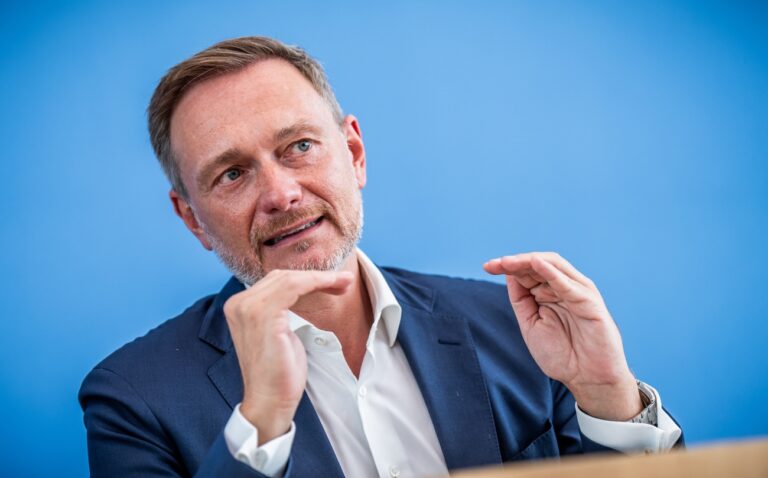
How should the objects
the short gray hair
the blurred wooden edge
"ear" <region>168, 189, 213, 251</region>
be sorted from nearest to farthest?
the blurred wooden edge → the short gray hair → "ear" <region>168, 189, 213, 251</region>

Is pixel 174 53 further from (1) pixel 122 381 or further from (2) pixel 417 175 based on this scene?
(1) pixel 122 381

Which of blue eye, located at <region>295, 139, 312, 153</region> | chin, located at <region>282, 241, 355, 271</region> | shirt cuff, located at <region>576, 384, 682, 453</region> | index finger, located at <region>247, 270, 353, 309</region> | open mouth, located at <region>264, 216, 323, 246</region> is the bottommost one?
shirt cuff, located at <region>576, 384, 682, 453</region>

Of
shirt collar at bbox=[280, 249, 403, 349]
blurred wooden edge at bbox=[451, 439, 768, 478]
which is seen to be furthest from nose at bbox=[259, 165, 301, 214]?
blurred wooden edge at bbox=[451, 439, 768, 478]

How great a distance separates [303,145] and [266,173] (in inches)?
4.8

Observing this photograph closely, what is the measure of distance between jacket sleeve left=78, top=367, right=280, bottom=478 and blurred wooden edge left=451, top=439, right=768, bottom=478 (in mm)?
1018

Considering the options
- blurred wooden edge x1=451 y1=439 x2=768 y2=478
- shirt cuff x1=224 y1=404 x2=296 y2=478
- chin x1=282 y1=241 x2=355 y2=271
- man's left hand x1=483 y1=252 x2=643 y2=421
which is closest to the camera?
blurred wooden edge x1=451 y1=439 x2=768 y2=478

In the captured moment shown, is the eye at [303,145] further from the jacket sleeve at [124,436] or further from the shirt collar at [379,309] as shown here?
the jacket sleeve at [124,436]

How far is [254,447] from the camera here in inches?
53.7

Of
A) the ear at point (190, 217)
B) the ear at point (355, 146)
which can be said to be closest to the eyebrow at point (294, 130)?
the ear at point (355, 146)

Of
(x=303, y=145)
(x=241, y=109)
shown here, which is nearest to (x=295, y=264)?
(x=303, y=145)

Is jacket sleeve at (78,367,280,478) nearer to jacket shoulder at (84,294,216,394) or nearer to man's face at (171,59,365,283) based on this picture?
jacket shoulder at (84,294,216,394)

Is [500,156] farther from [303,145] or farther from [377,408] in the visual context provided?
[377,408]

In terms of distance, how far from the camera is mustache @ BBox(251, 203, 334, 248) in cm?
174

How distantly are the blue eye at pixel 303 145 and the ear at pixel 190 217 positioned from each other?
14.3 inches
